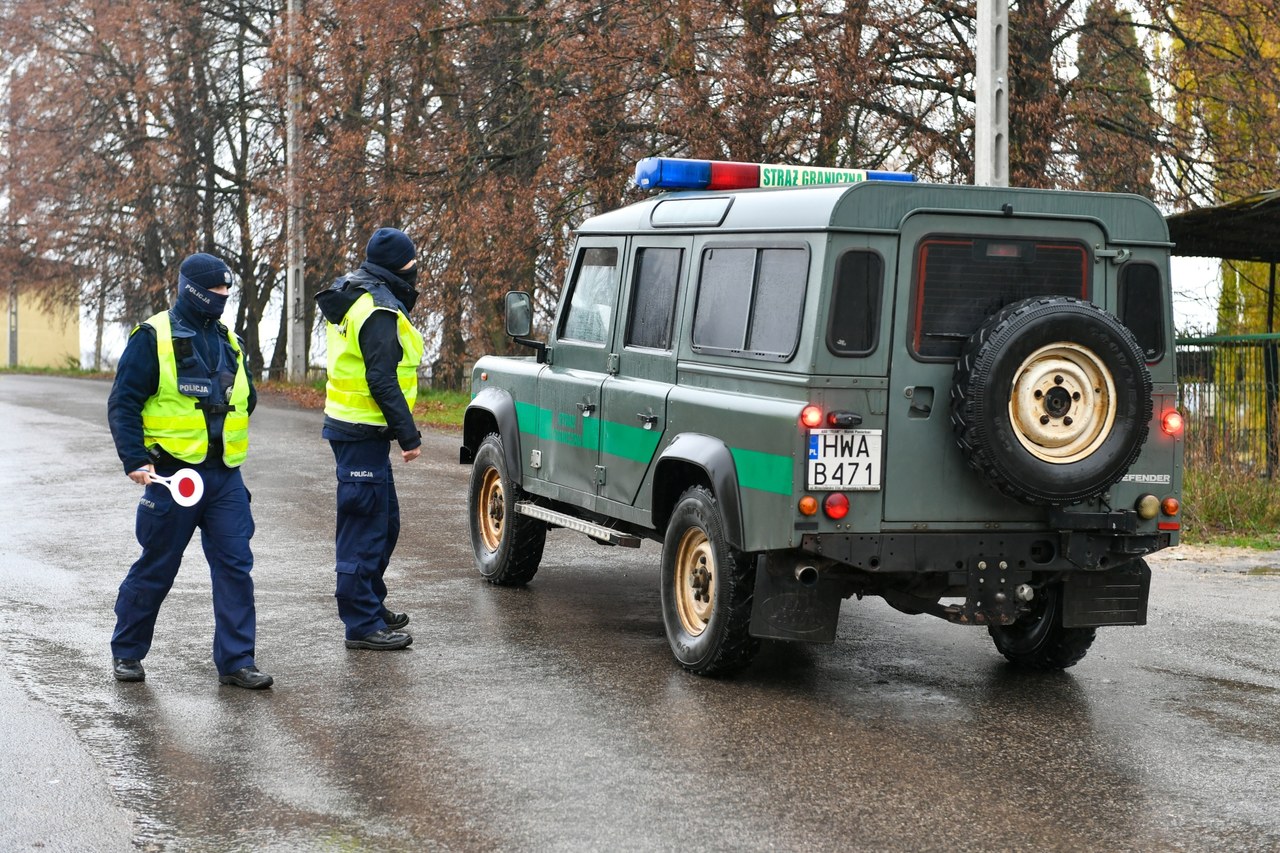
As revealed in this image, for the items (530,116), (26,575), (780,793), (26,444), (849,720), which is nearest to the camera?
(780,793)

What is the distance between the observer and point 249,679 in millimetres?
6926

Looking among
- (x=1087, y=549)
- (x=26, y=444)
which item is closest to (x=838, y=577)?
(x=1087, y=549)

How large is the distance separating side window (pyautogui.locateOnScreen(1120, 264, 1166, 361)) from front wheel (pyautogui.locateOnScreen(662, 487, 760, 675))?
1934 mm

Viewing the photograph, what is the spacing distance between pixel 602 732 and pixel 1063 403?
225 cm

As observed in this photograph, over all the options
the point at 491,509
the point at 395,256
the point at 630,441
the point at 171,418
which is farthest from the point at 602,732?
the point at 491,509

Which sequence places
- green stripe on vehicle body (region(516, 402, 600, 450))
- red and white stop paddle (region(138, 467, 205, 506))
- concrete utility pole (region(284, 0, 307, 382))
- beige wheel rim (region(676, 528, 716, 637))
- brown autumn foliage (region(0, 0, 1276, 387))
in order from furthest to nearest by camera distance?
concrete utility pole (region(284, 0, 307, 382))
brown autumn foliage (region(0, 0, 1276, 387))
green stripe on vehicle body (region(516, 402, 600, 450))
beige wheel rim (region(676, 528, 716, 637))
red and white stop paddle (region(138, 467, 205, 506))

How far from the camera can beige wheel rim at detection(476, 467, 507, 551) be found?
9805 millimetres

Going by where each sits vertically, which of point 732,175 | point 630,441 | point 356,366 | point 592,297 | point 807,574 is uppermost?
point 732,175

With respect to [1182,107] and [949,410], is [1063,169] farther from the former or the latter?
[949,410]

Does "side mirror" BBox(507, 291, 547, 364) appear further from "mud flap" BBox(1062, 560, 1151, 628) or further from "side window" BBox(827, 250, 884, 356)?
"mud flap" BBox(1062, 560, 1151, 628)

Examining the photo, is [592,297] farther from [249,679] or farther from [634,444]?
[249,679]

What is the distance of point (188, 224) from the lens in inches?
1444

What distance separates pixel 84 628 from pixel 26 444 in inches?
427

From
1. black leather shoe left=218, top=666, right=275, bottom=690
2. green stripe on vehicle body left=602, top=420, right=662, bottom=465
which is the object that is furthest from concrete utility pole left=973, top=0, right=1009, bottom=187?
black leather shoe left=218, top=666, right=275, bottom=690
